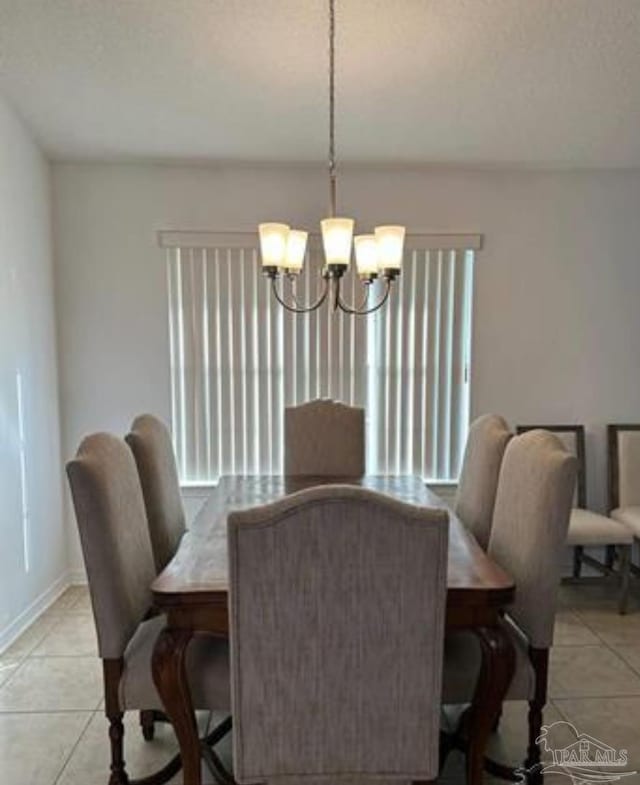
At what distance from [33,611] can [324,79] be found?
10.2 ft

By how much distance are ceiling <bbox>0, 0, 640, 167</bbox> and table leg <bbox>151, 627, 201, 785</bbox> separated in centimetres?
226

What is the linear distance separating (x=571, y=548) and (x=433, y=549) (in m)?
2.73

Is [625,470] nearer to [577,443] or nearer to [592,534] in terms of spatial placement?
[577,443]

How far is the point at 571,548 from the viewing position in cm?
363

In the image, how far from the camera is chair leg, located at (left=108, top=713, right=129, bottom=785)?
1747mm

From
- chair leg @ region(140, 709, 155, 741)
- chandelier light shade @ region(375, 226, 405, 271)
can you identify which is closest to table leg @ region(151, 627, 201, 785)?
chair leg @ region(140, 709, 155, 741)

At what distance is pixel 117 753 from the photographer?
178 centimetres

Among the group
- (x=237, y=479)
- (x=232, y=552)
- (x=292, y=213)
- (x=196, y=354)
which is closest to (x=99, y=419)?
(x=196, y=354)

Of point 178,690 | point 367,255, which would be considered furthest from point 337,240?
point 178,690

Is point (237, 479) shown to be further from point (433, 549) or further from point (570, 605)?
point (570, 605)

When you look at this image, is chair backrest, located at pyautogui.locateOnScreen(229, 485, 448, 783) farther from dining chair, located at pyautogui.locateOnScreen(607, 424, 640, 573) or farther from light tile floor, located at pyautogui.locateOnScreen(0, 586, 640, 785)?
dining chair, located at pyautogui.locateOnScreen(607, 424, 640, 573)

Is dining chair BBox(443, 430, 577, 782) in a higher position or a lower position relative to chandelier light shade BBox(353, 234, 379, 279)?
lower

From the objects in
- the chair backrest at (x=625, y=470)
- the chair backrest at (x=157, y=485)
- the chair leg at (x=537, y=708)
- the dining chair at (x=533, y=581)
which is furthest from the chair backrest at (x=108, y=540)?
the chair backrest at (x=625, y=470)

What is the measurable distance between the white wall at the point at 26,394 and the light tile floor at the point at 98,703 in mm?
279
